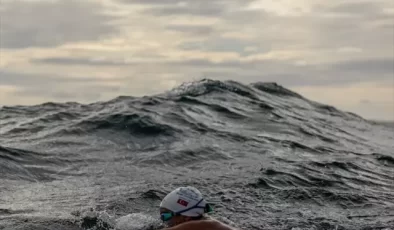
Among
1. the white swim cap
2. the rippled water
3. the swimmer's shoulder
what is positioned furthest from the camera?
the rippled water

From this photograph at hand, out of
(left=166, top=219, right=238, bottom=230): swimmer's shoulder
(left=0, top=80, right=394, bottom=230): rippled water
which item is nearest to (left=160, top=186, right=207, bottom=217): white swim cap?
(left=166, top=219, right=238, bottom=230): swimmer's shoulder

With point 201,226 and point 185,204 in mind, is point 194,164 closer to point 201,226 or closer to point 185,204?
point 185,204

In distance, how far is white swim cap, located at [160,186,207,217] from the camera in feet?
27.4

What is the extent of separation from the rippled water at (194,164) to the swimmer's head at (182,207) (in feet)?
10.9

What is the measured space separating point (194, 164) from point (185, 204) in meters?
9.75

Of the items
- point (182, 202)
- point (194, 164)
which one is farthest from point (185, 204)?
point (194, 164)

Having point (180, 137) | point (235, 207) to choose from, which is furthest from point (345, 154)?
point (235, 207)

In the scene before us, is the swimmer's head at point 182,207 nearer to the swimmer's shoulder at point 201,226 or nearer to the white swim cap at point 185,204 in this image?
the white swim cap at point 185,204

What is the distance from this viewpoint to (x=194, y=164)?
18125mm

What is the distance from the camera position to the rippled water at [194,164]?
42.1ft

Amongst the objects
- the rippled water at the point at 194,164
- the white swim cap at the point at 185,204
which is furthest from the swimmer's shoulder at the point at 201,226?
the rippled water at the point at 194,164

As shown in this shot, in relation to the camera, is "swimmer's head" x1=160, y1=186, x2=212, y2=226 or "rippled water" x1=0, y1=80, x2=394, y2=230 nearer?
"swimmer's head" x1=160, y1=186, x2=212, y2=226

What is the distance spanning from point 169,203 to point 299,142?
49.2 ft

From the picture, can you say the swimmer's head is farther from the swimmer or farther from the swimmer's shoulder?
the swimmer's shoulder
